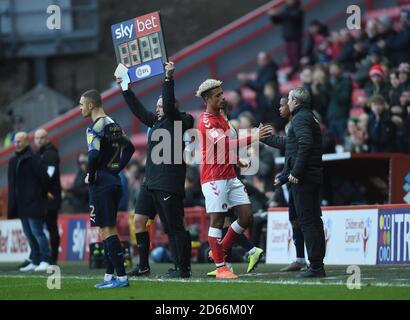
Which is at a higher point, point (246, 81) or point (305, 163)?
point (246, 81)

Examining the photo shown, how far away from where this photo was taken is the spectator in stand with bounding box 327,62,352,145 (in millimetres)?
23828

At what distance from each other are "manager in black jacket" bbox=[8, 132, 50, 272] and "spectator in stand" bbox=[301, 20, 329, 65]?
9.90 meters

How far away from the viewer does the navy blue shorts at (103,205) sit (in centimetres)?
1359

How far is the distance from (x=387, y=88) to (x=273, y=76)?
15.4 ft

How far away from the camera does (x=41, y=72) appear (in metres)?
33.9

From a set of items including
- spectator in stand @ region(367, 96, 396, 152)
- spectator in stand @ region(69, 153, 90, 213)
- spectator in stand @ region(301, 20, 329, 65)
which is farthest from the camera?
spectator in stand @ region(301, 20, 329, 65)

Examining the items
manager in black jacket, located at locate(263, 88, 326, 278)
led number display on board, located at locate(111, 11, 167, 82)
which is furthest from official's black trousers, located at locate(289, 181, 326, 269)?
led number display on board, located at locate(111, 11, 167, 82)

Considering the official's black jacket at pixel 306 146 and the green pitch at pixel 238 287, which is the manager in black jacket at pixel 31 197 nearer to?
the green pitch at pixel 238 287

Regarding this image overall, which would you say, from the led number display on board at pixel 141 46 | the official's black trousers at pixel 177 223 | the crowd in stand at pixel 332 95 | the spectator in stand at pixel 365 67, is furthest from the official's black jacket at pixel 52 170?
the spectator in stand at pixel 365 67

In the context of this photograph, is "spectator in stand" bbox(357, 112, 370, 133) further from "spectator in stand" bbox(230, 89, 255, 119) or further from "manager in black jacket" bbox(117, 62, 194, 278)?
"manager in black jacket" bbox(117, 62, 194, 278)

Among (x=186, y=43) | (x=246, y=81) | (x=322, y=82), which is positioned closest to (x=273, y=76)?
(x=246, y=81)

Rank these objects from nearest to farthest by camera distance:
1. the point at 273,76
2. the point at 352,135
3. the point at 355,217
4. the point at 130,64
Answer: the point at 130,64 < the point at 355,217 < the point at 352,135 < the point at 273,76

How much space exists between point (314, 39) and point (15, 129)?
738 cm

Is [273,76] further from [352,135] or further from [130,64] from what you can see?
[130,64]
